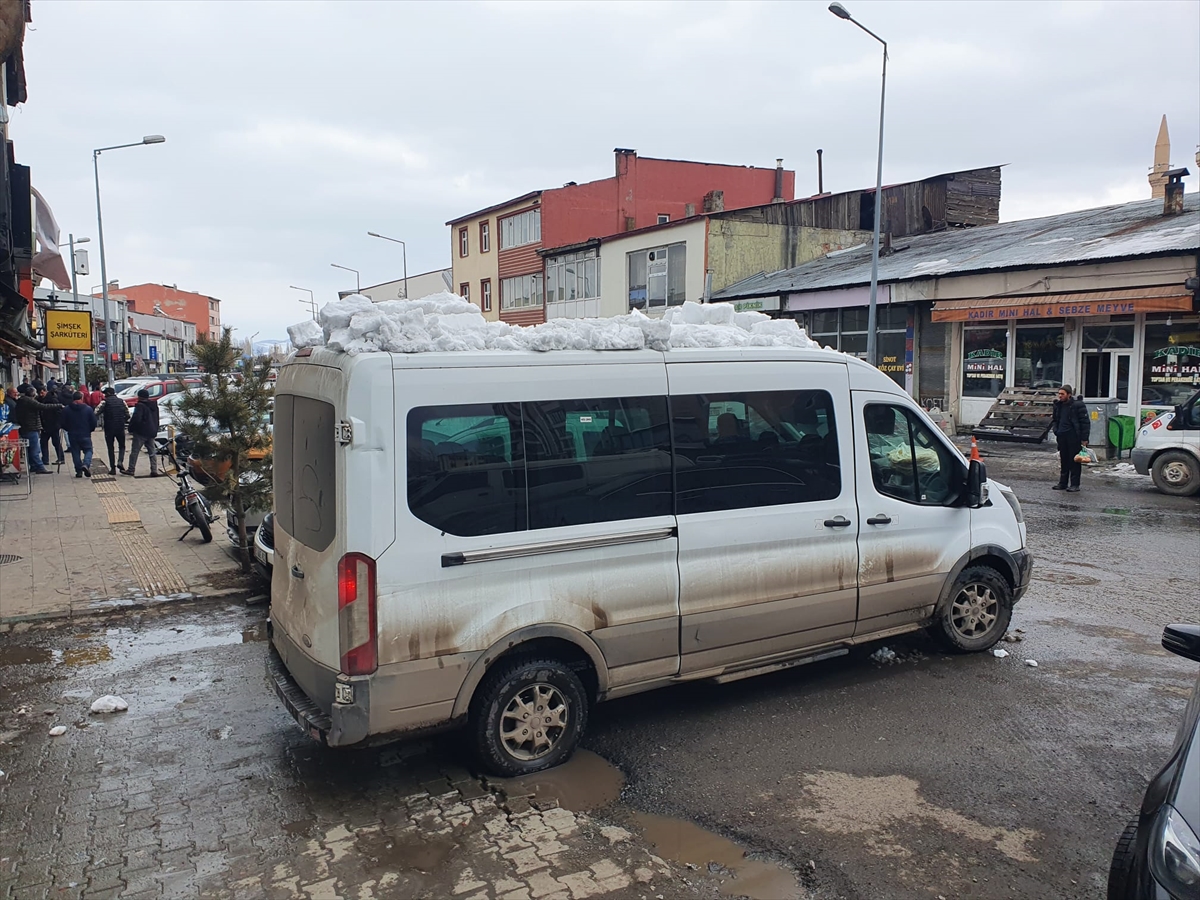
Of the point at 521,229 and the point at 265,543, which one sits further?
the point at 521,229

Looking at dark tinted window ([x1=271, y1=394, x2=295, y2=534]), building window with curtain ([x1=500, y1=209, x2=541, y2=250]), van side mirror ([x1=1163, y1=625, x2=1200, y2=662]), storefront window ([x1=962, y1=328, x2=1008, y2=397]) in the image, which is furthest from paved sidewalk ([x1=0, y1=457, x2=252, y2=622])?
building window with curtain ([x1=500, y1=209, x2=541, y2=250])

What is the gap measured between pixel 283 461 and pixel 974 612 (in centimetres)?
481

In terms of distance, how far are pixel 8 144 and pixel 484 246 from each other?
128 ft

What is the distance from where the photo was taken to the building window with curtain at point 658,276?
3547 cm

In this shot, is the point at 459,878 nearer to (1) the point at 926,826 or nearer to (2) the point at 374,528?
(2) the point at 374,528

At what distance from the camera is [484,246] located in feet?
167

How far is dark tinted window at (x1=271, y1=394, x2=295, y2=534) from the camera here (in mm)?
4848

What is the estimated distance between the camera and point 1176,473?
14078 millimetres

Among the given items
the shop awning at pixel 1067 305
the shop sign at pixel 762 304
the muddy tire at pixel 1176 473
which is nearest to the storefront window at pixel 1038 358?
the shop awning at pixel 1067 305

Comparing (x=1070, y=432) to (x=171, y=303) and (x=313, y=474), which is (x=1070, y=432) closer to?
(x=313, y=474)

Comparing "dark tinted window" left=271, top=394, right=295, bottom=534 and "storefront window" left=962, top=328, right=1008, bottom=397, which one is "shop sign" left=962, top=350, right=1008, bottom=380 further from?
"dark tinted window" left=271, top=394, right=295, bottom=534

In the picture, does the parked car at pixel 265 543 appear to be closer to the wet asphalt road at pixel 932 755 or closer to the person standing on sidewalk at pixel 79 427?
the wet asphalt road at pixel 932 755

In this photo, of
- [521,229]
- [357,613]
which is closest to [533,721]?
[357,613]

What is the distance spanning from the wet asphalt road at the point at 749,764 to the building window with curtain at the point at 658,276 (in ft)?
97.3
